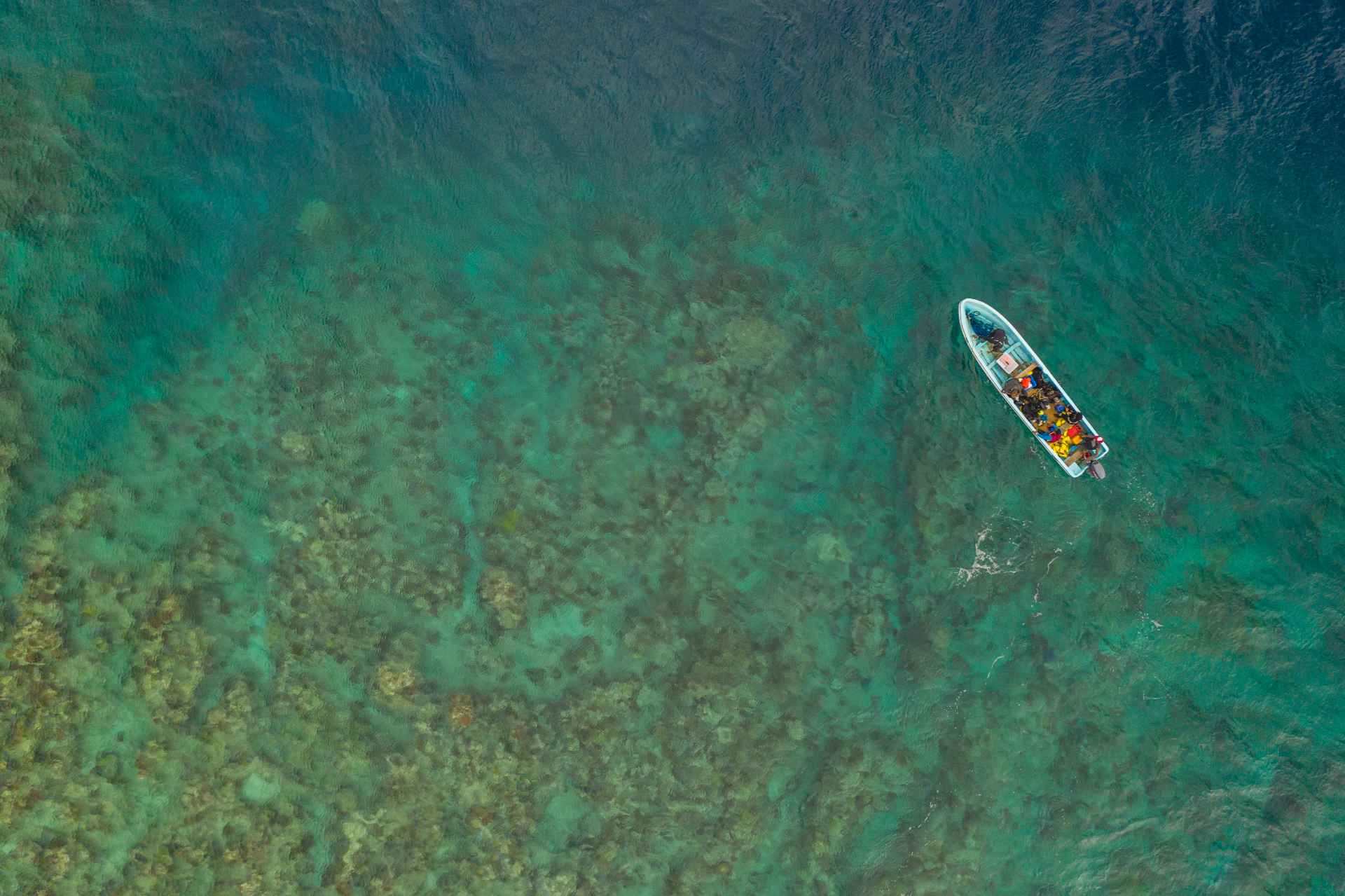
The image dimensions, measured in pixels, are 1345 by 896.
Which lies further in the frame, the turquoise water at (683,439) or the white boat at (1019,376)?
the white boat at (1019,376)

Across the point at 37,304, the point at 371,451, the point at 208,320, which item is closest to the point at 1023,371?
the point at 371,451

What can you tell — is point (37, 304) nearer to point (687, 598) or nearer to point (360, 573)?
point (360, 573)

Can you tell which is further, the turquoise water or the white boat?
the white boat

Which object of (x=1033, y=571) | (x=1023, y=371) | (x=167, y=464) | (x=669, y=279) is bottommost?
(x=1033, y=571)

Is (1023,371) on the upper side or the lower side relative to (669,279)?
lower
